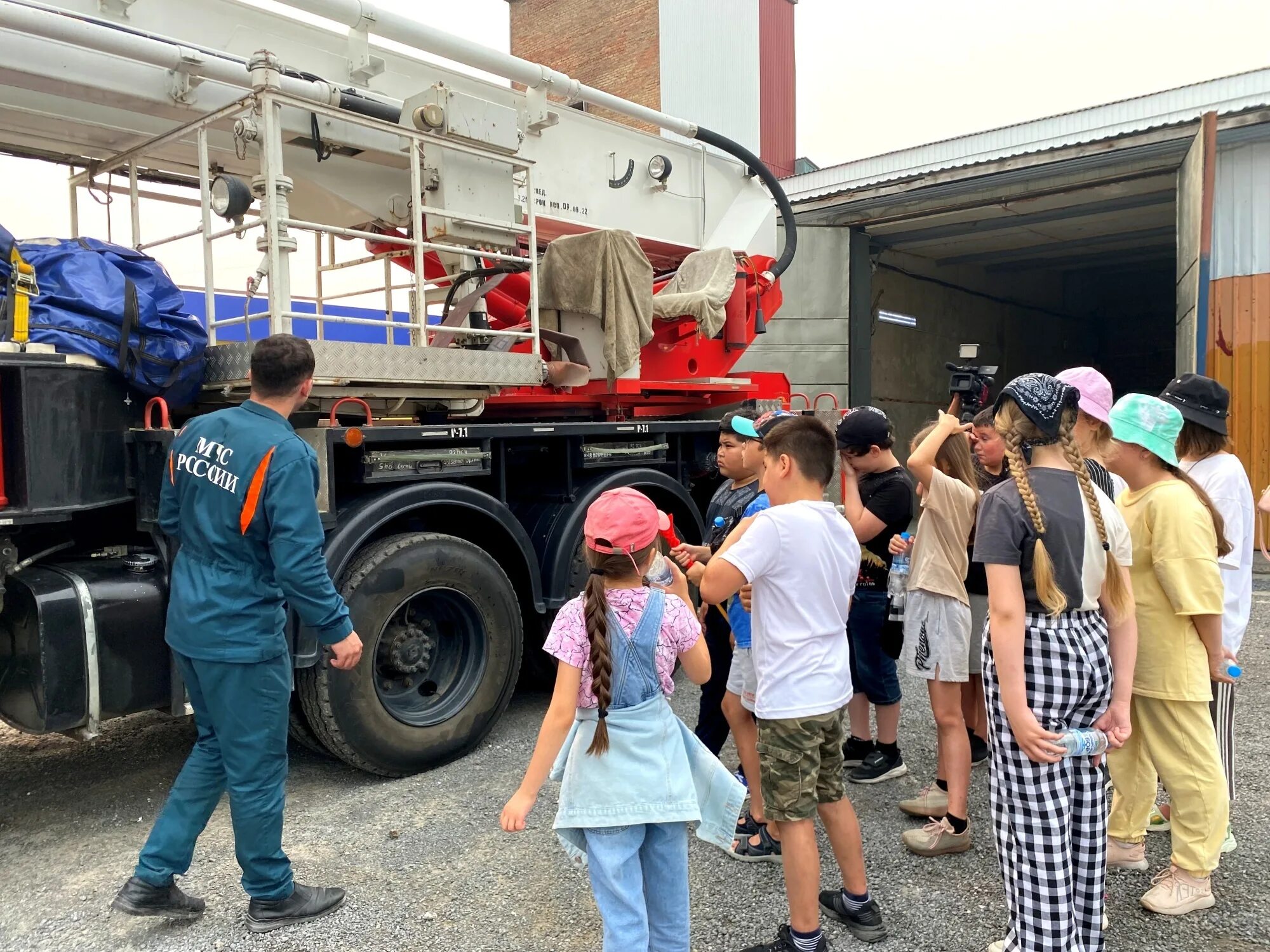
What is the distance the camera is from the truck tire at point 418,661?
3.95 metres

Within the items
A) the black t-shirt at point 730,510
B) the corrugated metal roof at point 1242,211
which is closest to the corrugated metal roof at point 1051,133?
the corrugated metal roof at point 1242,211

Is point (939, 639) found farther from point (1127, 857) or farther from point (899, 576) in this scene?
point (1127, 857)

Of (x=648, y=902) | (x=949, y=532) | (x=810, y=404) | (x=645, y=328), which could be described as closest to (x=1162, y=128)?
(x=810, y=404)

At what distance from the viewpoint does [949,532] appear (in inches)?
141

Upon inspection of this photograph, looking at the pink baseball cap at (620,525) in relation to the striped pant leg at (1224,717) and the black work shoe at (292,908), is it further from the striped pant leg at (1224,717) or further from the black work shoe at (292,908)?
the striped pant leg at (1224,717)

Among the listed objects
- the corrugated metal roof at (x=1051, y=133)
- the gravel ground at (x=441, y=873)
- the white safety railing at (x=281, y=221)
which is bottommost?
the gravel ground at (x=441, y=873)

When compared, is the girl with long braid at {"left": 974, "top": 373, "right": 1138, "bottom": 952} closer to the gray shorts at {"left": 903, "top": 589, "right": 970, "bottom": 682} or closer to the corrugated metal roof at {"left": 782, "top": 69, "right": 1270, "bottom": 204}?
the gray shorts at {"left": 903, "top": 589, "right": 970, "bottom": 682}

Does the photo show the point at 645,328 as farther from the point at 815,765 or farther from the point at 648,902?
the point at 648,902

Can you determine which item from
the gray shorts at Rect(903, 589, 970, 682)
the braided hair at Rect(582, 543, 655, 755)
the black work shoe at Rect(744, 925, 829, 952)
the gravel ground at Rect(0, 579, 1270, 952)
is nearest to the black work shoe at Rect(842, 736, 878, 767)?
the gravel ground at Rect(0, 579, 1270, 952)

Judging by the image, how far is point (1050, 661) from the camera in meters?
2.46

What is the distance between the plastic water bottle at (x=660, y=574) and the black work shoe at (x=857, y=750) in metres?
2.03

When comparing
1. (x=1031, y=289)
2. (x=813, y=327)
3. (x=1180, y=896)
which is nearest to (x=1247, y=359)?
(x=813, y=327)

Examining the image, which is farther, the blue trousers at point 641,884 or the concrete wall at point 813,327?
the concrete wall at point 813,327

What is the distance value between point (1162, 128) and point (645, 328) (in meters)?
7.43
